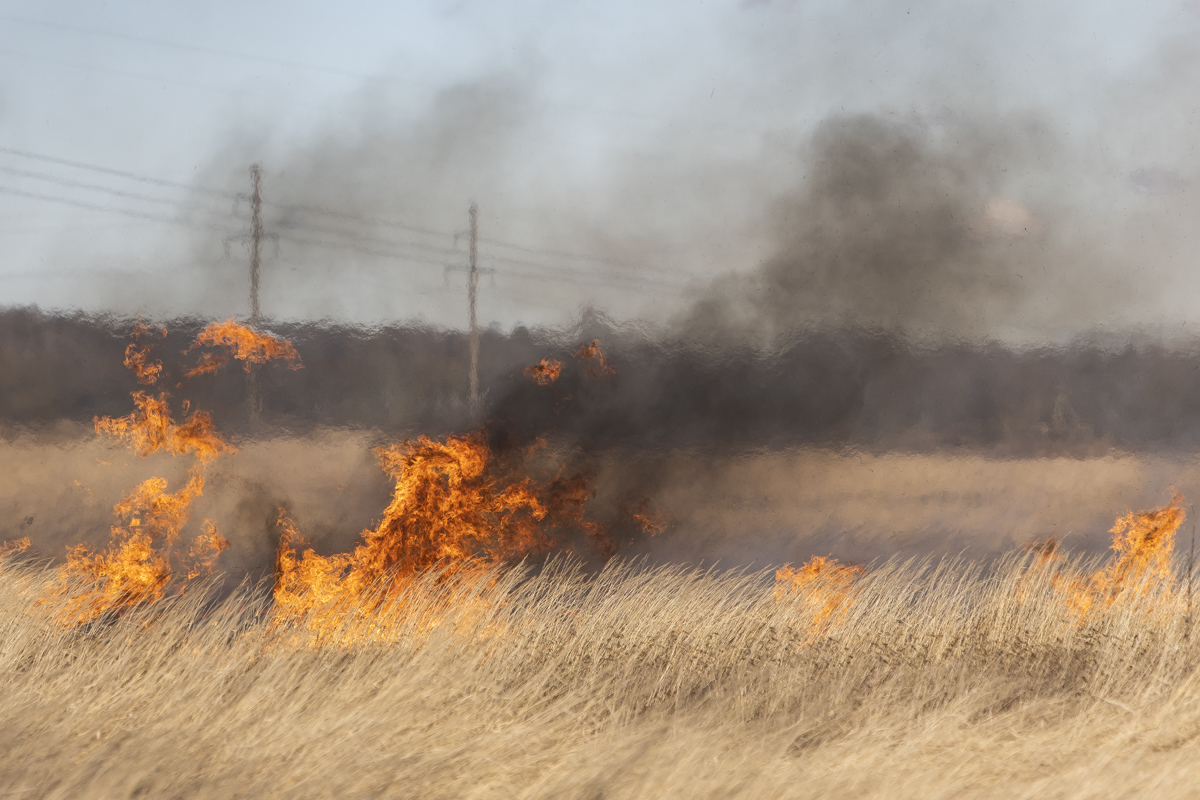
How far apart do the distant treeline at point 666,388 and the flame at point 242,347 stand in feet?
0.45

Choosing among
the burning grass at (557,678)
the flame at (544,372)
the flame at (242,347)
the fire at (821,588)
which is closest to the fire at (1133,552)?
the burning grass at (557,678)

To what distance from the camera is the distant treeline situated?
10469 millimetres

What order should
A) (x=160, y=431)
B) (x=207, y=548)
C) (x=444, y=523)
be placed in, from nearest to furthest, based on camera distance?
(x=160, y=431) < (x=207, y=548) < (x=444, y=523)

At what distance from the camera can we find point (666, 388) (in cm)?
1175

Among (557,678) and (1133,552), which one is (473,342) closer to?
(557,678)

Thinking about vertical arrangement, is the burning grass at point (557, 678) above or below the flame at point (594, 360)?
below

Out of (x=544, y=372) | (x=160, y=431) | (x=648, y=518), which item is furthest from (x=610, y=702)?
(x=160, y=431)

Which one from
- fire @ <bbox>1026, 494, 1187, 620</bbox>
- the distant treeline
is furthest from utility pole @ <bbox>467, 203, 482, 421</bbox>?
fire @ <bbox>1026, 494, 1187, 620</bbox>

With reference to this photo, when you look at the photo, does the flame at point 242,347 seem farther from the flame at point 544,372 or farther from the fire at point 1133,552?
the fire at point 1133,552

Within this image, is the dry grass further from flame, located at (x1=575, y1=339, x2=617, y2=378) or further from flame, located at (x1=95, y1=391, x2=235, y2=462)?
flame, located at (x1=575, y1=339, x2=617, y2=378)

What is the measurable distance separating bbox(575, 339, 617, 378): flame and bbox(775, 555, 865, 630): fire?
4282mm

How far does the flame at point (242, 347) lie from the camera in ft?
34.4

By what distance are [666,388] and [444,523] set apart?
4.28 m

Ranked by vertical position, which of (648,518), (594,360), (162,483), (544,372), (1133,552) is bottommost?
(1133,552)
